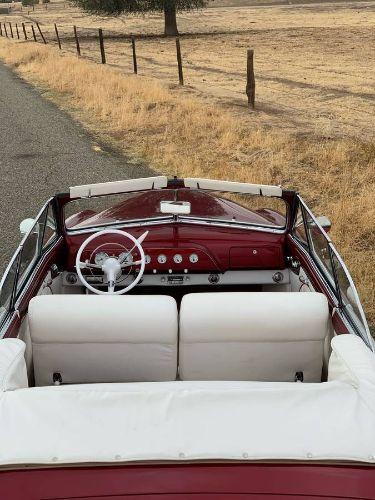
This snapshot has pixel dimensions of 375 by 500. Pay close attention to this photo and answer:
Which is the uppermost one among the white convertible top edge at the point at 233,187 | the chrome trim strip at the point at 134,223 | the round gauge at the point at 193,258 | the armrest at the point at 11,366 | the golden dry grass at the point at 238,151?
the armrest at the point at 11,366

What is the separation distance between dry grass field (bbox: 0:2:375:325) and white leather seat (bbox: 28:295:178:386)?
3.35m

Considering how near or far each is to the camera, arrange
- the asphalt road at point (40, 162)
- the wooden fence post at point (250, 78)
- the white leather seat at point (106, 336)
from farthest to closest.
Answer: the wooden fence post at point (250, 78)
the asphalt road at point (40, 162)
the white leather seat at point (106, 336)

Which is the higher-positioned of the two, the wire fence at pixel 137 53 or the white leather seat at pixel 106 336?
the white leather seat at pixel 106 336

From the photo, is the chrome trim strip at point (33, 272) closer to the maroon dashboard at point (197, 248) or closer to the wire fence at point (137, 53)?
the maroon dashboard at point (197, 248)

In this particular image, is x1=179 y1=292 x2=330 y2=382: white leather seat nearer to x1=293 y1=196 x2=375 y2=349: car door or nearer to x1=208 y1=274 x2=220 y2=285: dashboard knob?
x1=293 y1=196 x2=375 y2=349: car door

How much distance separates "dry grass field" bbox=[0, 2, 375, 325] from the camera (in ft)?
32.7

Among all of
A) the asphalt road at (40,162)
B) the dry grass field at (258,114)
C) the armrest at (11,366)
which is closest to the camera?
the armrest at (11,366)

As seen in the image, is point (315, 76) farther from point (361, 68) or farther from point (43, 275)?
point (43, 275)

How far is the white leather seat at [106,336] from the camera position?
3299 millimetres

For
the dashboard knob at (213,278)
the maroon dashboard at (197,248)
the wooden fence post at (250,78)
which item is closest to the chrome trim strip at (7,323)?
the maroon dashboard at (197,248)

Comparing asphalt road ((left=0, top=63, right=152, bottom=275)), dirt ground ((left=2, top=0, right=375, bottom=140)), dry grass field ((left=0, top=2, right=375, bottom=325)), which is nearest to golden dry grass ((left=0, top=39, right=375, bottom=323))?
dry grass field ((left=0, top=2, right=375, bottom=325))

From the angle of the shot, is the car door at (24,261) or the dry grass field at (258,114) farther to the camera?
the dry grass field at (258,114)

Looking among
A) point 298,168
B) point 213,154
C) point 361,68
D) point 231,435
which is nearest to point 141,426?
point 231,435

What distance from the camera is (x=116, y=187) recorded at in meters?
4.80
